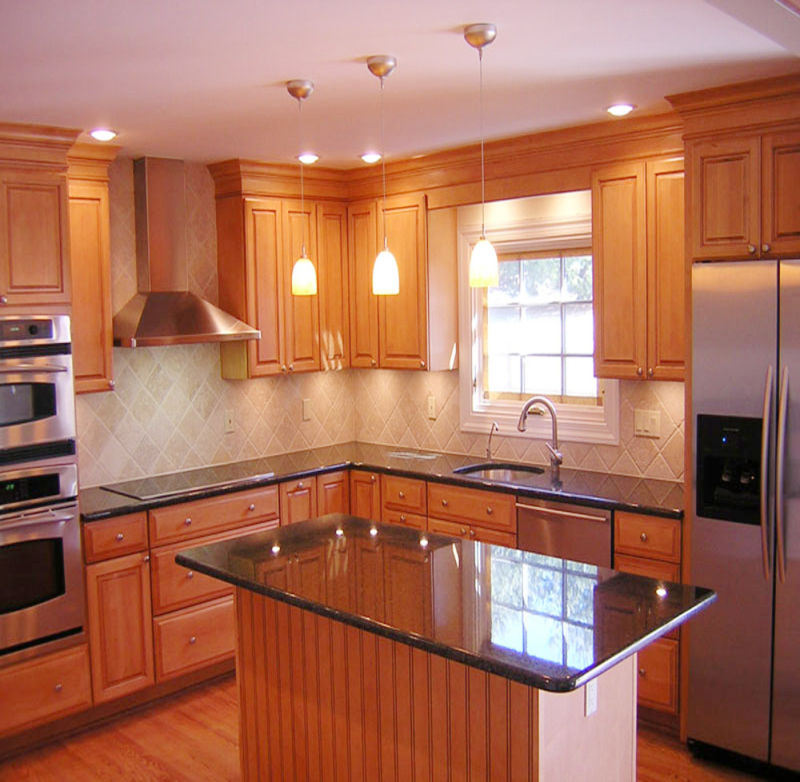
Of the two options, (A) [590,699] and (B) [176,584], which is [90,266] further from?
(A) [590,699]

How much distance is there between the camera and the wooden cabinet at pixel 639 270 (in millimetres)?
3840

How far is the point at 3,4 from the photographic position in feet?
7.28

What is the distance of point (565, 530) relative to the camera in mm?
3994

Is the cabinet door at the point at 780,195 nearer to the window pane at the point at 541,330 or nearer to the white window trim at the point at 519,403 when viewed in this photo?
the white window trim at the point at 519,403

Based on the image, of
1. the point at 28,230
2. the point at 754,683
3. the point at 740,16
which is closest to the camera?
the point at 740,16

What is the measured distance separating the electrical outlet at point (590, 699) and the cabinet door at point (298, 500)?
2443mm

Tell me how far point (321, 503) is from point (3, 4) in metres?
3.13

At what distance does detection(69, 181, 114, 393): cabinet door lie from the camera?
4.09m

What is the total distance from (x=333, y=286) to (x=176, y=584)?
6.33ft

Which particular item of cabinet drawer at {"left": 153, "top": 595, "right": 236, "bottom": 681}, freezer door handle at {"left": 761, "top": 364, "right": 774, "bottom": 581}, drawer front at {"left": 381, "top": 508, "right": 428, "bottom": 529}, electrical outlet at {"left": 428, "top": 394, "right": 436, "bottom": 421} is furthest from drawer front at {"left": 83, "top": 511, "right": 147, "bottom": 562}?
freezer door handle at {"left": 761, "top": 364, "right": 774, "bottom": 581}

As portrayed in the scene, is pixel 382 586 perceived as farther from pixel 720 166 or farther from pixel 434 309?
pixel 434 309

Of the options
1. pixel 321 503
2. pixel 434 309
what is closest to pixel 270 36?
pixel 434 309

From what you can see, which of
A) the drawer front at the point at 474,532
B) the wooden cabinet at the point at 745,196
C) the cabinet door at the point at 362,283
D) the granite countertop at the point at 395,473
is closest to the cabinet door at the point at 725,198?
the wooden cabinet at the point at 745,196

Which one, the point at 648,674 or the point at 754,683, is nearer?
the point at 754,683
